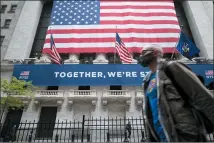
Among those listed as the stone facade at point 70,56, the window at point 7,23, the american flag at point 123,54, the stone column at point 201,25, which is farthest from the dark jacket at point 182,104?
the window at point 7,23

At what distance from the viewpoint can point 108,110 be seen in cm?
1975

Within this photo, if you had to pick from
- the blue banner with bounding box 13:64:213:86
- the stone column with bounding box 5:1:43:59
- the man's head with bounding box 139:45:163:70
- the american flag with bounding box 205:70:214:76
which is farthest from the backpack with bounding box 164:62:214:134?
the stone column with bounding box 5:1:43:59

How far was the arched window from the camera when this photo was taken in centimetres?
2844

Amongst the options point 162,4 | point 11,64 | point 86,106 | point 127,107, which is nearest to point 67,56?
point 11,64

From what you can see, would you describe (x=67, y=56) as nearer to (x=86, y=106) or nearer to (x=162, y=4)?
(x=86, y=106)

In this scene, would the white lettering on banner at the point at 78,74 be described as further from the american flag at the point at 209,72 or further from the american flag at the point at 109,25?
the american flag at the point at 209,72

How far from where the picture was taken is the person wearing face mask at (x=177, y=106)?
2912 mm

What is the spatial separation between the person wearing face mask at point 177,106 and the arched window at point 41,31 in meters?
25.9

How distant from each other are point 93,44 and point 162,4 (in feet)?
34.8

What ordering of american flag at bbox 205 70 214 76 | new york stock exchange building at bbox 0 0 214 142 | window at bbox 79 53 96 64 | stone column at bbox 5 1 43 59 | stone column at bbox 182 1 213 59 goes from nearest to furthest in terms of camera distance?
new york stock exchange building at bbox 0 0 214 142, american flag at bbox 205 70 214 76, window at bbox 79 53 96 64, stone column at bbox 5 1 43 59, stone column at bbox 182 1 213 59

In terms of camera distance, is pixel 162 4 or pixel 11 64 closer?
pixel 11 64

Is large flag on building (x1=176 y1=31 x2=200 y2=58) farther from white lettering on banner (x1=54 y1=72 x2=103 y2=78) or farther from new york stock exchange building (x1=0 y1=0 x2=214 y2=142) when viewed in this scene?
white lettering on banner (x1=54 y1=72 x2=103 y2=78)

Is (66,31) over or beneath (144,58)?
over

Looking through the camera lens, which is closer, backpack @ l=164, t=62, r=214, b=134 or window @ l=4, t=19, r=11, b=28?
backpack @ l=164, t=62, r=214, b=134
